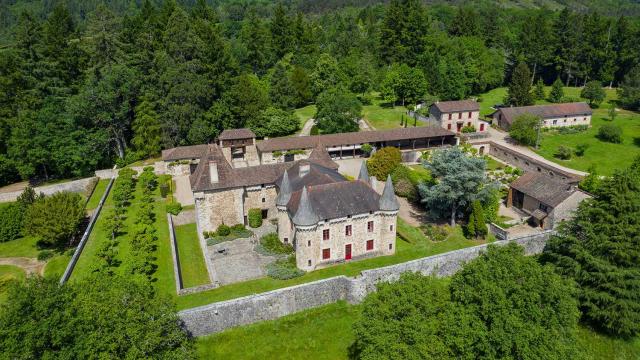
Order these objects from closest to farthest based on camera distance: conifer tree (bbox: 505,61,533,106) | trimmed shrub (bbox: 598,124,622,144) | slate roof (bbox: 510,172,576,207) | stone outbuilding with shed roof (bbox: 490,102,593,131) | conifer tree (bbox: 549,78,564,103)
Answer: 1. slate roof (bbox: 510,172,576,207)
2. trimmed shrub (bbox: 598,124,622,144)
3. stone outbuilding with shed roof (bbox: 490,102,593,131)
4. conifer tree (bbox: 505,61,533,106)
5. conifer tree (bbox: 549,78,564,103)

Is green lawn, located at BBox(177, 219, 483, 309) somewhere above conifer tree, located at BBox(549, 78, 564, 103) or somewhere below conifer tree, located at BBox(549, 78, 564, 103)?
below

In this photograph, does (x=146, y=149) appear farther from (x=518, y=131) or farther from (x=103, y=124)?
(x=518, y=131)

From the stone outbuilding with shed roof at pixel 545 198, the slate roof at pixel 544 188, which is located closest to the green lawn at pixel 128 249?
the stone outbuilding with shed roof at pixel 545 198

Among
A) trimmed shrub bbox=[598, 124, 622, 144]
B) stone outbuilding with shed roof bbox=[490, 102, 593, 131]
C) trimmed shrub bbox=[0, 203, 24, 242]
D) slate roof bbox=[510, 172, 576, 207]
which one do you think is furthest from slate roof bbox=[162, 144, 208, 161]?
trimmed shrub bbox=[598, 124, 622, 144]

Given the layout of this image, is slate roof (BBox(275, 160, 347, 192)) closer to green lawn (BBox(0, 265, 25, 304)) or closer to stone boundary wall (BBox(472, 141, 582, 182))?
green lawn (BBox(0, 265, 25, 304))

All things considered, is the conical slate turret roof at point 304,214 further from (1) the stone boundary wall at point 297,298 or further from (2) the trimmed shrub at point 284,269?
(1) the stone boundary wall at point 297,298

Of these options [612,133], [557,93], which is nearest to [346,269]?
[612,133]

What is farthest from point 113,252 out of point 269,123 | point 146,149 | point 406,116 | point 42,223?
point 406,116
